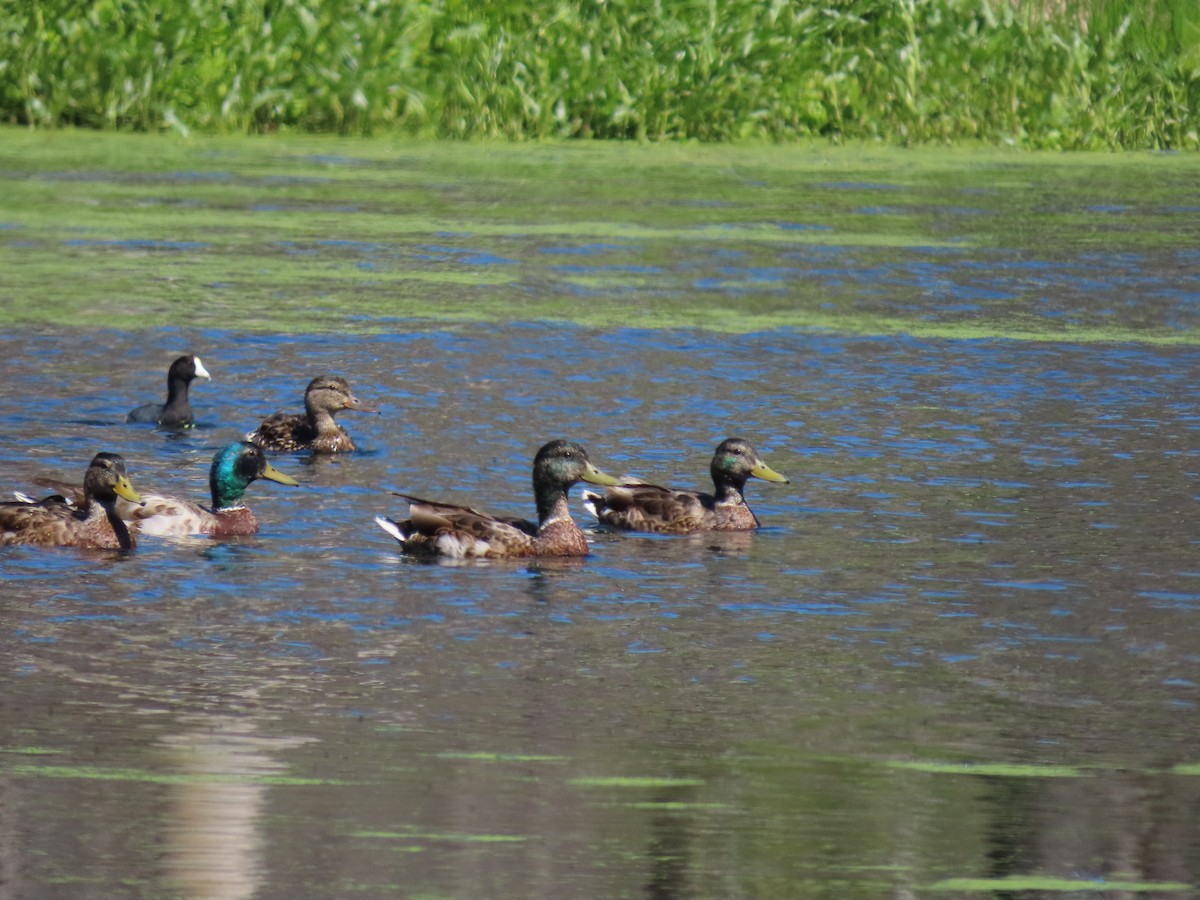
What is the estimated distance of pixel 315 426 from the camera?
37.2ft

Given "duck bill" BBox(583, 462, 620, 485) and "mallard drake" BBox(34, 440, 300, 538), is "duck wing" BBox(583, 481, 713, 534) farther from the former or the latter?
"mallard drake" BBox(34, 440, 300, 538)

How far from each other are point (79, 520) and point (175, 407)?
2.70 metres

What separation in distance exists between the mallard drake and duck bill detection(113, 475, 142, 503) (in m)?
0.02

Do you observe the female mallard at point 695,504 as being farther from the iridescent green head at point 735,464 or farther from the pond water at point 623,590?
the pond water at point 623,590

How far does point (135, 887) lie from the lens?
5238 mm

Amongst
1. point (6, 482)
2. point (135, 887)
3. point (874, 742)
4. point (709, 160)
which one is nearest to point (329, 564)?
point (6, 482)

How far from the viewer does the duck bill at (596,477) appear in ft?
32.2

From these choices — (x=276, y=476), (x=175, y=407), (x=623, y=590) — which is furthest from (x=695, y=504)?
(x=175, y=407)

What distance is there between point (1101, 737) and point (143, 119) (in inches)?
727

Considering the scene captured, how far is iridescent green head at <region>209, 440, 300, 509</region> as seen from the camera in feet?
32.3

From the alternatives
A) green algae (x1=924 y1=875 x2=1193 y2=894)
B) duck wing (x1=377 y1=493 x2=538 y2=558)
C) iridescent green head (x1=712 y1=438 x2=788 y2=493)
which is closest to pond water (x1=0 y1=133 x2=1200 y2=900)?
green algae (x1=924 y1=875 x2=1193 y2=894)

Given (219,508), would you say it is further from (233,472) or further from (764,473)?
(764,473)

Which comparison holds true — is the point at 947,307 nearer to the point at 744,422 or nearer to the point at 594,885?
the point at 744,422

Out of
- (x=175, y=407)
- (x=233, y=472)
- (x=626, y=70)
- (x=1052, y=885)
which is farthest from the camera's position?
(x=626, y=70)
